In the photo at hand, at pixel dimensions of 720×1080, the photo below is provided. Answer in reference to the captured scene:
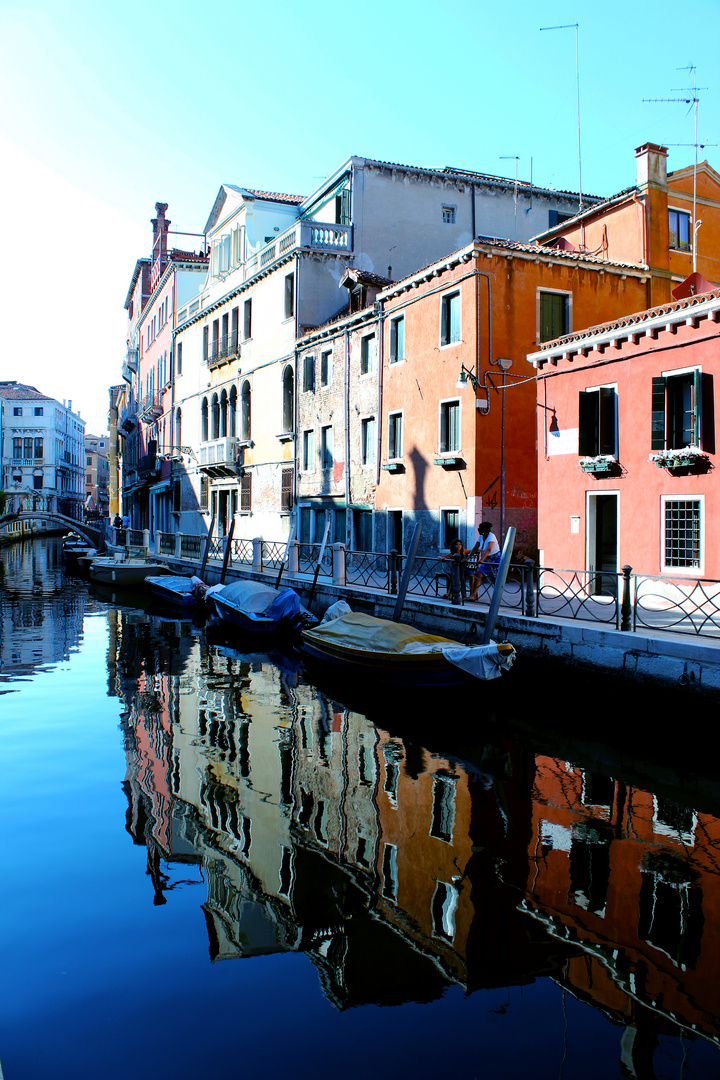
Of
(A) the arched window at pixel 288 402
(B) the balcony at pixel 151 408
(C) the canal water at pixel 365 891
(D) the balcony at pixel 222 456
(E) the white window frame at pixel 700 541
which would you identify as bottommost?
(C) the canal water at pixel 365 891


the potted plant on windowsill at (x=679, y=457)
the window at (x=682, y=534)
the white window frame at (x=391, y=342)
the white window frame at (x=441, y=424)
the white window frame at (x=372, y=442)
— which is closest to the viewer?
the potted plant on windowsill at (x=679, y=457)

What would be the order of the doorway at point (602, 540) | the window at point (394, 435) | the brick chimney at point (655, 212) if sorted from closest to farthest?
the doorway at point (602, 540) < the brick chimney at point (655, 212) < the window at point (394, 435)

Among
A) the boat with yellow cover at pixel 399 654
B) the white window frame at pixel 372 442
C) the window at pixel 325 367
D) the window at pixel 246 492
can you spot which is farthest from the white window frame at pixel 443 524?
the window at pixel 246 492

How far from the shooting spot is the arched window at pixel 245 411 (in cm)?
3076

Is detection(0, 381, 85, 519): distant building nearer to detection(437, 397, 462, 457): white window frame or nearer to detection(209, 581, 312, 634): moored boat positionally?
detection(209, 581, 312, 634): moored boat

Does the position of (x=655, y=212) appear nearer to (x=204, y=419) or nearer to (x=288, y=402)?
(x=288, y=402)

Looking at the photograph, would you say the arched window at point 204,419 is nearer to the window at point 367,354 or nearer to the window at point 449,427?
the window at point 367,354

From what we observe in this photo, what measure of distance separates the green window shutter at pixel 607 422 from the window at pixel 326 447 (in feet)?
35.6

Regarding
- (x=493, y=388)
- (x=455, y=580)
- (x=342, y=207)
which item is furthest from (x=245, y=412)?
(x=455, y=580)

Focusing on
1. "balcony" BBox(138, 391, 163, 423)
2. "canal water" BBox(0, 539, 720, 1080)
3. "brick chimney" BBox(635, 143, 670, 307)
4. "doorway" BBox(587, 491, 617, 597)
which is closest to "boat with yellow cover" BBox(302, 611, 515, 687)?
"canal water" BBox(0, 539, 720, 1080)

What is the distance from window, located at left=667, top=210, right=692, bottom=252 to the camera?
2023 centimetres

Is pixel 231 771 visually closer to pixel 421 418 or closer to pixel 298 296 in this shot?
pixel 421 418

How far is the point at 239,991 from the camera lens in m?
4.71

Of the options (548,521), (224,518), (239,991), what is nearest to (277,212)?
(224,518)
